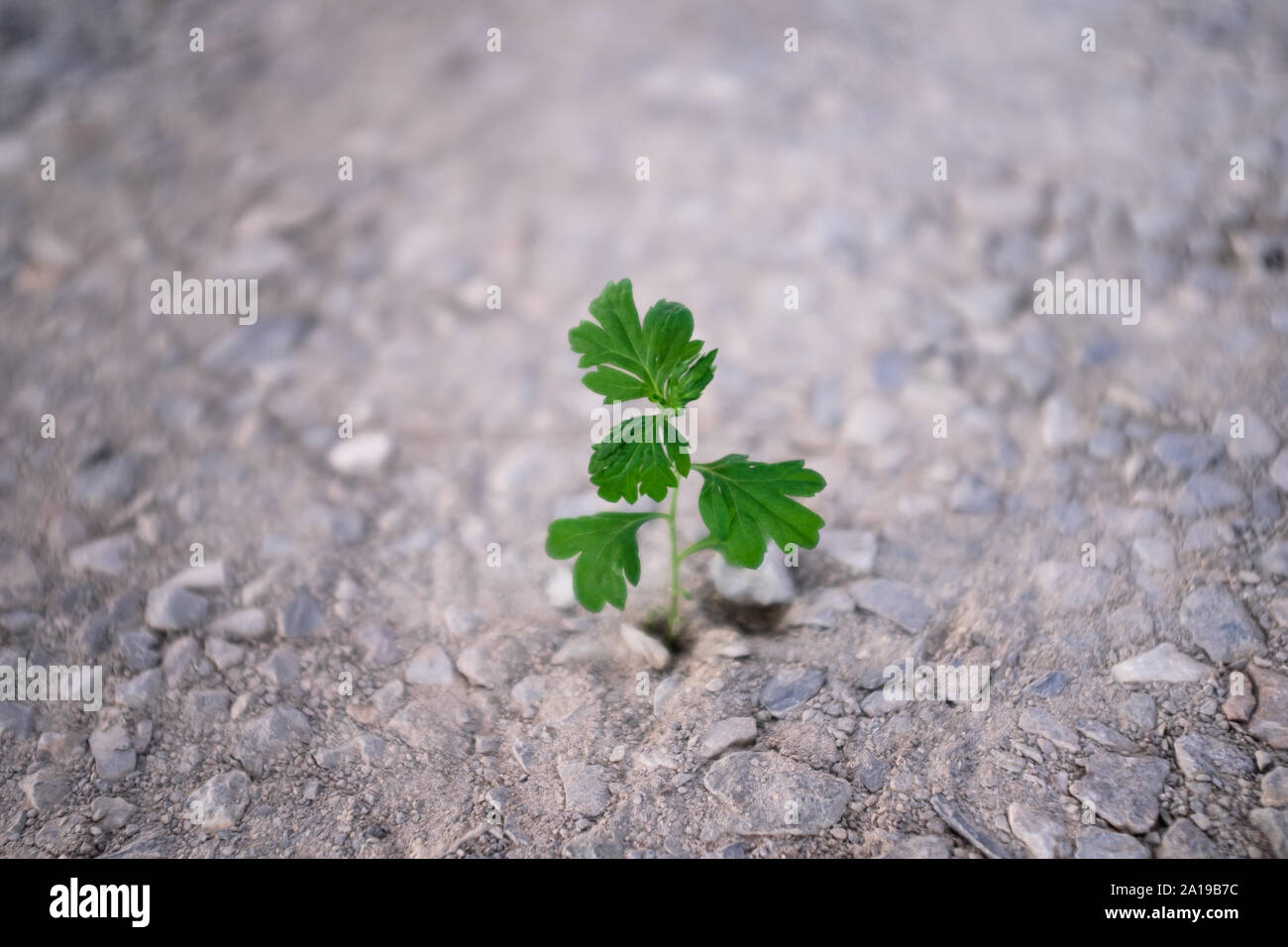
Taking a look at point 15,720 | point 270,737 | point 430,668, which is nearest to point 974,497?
point 430,668

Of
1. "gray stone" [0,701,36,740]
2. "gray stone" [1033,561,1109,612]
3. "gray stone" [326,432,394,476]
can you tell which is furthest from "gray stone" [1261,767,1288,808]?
"gray stone" [0,701,36,740]

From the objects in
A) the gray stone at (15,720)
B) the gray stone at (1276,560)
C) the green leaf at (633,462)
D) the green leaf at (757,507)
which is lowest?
the gray stone at (15,720)

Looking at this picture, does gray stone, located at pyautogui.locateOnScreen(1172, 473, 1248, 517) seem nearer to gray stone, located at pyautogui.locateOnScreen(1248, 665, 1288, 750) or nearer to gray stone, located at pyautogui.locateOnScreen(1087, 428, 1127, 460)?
gray stone, located at pyautogui.locateOnScreen(1087, 428, 1127, 460)

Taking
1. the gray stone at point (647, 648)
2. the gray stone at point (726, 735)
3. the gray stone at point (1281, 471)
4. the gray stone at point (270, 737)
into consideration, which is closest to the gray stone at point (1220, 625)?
the gray stone at point (1281, 471)

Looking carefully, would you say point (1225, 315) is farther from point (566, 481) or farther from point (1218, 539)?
point (566, 481)

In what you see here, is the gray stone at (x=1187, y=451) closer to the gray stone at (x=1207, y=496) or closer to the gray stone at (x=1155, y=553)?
the gray stone at (x=1207, y=496)

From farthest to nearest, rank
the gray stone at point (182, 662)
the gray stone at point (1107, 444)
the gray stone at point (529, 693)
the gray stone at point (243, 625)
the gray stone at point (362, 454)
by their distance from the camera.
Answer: the gray stone at point (362, 454) → the gray stone at point (1107, 444) → the gray stone at point (243, 625) → the gray stone at point (182, 662) → the gray stone at point (529, 693)
